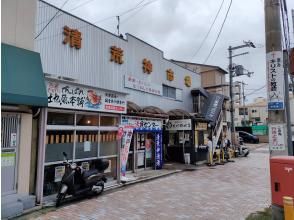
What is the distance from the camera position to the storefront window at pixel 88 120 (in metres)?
9.51

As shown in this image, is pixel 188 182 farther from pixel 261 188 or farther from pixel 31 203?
pixel 31 203

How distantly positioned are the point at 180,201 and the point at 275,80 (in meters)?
4.80

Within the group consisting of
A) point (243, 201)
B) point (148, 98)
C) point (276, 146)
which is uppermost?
point (148, 98)

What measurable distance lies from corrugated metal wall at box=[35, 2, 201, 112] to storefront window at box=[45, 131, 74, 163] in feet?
8.06

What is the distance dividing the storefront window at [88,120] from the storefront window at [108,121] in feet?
0.98

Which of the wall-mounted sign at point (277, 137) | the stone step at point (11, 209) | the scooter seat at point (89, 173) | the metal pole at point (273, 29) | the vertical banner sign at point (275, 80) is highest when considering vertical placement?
the metal pole at point (273, 29)

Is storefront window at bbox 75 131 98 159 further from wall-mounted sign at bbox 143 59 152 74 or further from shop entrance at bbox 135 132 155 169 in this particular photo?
wall-mounted sign at bbox 143 59 152 74

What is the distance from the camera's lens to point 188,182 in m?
11.6

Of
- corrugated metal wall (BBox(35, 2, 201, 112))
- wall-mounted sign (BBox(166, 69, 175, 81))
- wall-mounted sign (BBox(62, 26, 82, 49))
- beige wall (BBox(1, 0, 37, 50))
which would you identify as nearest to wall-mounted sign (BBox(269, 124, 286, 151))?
beige wall (BBox(1, 0, 37, 50))

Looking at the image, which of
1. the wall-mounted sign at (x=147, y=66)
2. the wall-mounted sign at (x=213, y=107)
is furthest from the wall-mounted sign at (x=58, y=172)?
the wall-mounted sign at (x=213, y=107)

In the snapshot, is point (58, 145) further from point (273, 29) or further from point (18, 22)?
point (273, 29)

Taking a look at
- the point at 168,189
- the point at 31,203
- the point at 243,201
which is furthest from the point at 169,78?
the point at 31,203

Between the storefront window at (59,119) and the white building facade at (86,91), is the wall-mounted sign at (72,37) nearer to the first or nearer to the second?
the white building facade at (86,91)

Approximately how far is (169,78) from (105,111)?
869cm
